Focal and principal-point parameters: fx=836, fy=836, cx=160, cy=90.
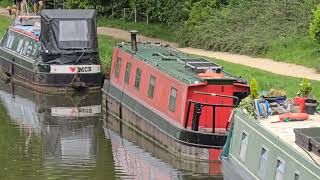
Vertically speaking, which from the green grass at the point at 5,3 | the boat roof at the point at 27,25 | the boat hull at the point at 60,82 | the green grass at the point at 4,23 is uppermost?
the boat roof at the point at 27,25

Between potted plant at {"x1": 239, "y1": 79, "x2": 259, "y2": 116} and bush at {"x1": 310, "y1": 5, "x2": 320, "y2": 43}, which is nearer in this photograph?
potted plant at {"x1": 239, "y1": 79, "x2": 259, "y2": 116}

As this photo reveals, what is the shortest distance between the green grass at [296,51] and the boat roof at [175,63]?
3.74m

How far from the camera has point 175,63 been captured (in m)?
18.6

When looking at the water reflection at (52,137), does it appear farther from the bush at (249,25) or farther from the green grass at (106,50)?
the bush at (249,25)

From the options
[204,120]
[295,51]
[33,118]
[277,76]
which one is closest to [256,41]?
[295,51]

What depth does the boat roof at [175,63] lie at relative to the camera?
54.2 feet

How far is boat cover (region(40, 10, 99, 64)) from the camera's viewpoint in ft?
79.8

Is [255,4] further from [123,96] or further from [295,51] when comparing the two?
[123,96]

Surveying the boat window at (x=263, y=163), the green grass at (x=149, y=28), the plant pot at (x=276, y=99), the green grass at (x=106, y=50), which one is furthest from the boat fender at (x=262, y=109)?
the green grass at (x=149, y=28)

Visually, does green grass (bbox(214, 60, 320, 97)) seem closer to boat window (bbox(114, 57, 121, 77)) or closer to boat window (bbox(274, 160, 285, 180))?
boat window (bbox(114, 57, 121, 77))

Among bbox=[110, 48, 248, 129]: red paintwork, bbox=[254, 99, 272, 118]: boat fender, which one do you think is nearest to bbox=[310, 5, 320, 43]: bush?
bbox=[110, 48, 248, 129]: red paintwork

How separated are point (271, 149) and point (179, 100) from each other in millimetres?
4918

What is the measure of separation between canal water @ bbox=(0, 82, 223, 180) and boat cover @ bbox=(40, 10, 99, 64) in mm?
1132

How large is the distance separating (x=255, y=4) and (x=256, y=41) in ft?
9.08
